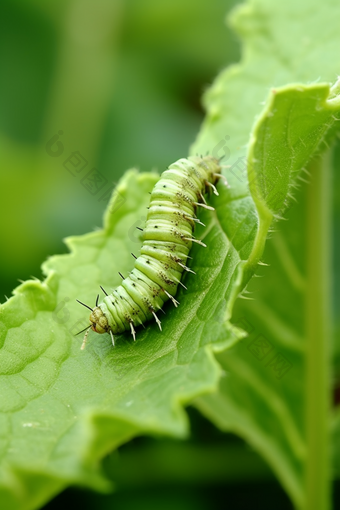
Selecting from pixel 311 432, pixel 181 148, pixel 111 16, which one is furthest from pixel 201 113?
pixel 311 432

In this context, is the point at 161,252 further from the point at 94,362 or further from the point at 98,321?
the point at 94,362

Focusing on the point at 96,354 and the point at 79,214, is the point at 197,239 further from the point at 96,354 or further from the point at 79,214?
the point at 79,214

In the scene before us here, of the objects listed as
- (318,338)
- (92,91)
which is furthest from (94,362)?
(92,91)

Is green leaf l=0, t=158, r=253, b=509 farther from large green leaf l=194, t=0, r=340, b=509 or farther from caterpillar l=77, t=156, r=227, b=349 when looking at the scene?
large green leaf l=194, t=0, r=340, b=509

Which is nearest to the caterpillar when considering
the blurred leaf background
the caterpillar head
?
the caterpillar head

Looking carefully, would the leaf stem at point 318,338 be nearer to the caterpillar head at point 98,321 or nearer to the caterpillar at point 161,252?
the caterpillar at point 161,252

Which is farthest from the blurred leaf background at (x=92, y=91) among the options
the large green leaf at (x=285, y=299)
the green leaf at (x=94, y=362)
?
the green leaf at (x=94, y=362)
